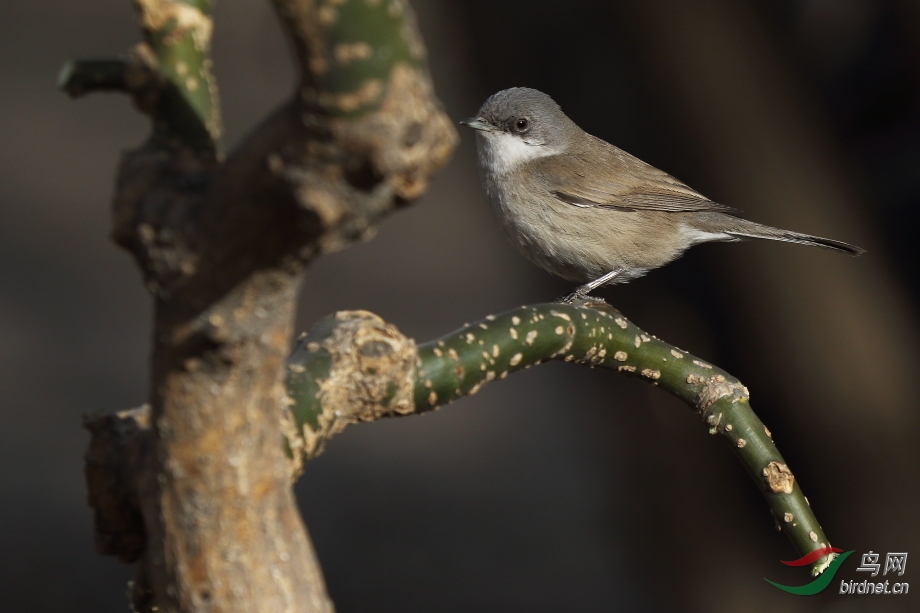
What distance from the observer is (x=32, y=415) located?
7953mm

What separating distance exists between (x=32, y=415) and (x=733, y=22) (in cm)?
632

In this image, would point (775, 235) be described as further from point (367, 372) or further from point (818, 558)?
point (367, 372)

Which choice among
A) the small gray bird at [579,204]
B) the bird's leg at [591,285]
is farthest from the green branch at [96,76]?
the small gray bird at [579,204]

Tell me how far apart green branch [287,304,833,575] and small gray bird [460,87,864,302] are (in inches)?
74.7

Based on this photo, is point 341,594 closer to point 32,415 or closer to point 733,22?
point 32,415

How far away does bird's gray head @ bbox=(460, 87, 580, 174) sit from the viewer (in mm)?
4332

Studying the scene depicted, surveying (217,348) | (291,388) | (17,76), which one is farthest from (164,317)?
(17,76)

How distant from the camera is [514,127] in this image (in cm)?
441

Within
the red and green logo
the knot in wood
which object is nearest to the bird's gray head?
the red and green logo

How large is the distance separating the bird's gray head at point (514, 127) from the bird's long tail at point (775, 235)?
901mm

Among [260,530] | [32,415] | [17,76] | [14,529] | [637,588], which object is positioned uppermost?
[17,76]

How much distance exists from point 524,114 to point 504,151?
20 cm

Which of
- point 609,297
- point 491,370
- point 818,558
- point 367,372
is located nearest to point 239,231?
point 367,372

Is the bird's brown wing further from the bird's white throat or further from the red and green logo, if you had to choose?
the red and green logo
